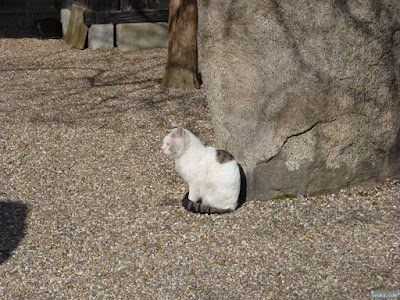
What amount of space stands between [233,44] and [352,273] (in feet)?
7.23

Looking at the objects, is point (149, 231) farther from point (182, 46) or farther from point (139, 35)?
point (139, 35)

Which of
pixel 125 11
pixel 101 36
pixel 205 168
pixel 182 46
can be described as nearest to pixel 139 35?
pixel 125 11

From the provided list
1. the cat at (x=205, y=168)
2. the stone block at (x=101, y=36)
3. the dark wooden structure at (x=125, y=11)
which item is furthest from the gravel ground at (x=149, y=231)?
the dark wooden structure at (x=125, y=11)

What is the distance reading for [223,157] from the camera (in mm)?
4547

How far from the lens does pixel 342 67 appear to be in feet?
14.7

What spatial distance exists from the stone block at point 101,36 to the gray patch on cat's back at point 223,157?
20.7 feet

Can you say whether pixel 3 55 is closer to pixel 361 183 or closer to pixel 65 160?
pixel 65 160

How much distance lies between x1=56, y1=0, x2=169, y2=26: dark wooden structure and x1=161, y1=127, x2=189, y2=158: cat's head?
6320 mm

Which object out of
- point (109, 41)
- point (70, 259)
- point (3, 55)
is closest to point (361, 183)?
point (70, 259)

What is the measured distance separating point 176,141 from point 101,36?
633 cm

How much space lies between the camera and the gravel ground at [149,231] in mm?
3754

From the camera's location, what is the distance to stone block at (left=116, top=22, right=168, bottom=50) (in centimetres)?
1015

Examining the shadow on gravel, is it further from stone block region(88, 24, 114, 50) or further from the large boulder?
stone block region(88, 24, 114, 50)

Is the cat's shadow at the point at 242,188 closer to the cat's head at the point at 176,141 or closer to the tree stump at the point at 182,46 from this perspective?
the cat's head at the point at 176,141
